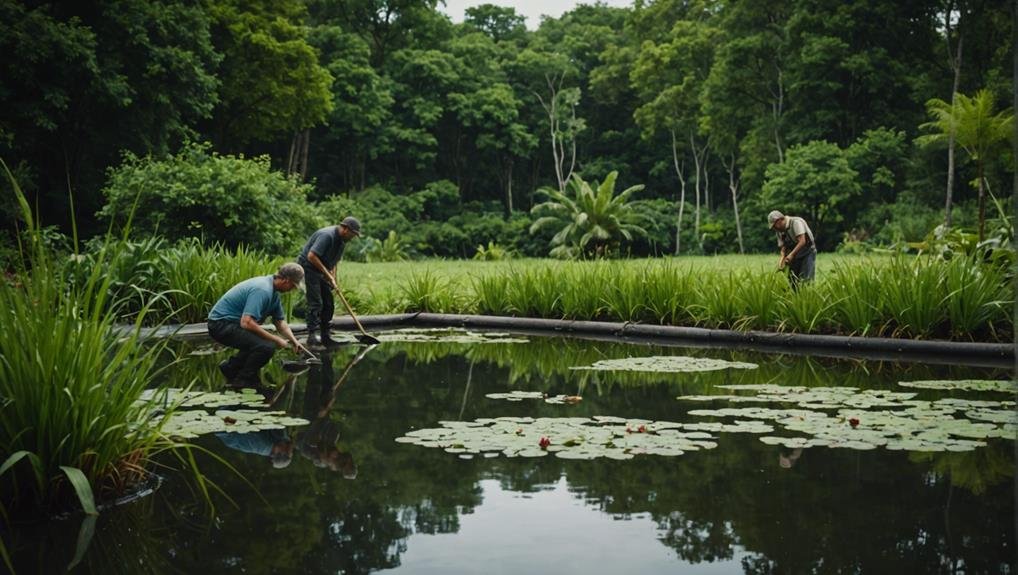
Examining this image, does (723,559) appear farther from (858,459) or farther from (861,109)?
(861,109)

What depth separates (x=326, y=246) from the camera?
10.5 meters

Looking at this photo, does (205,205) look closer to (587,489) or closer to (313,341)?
(313,341)

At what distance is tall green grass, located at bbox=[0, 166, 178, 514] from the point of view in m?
3.89

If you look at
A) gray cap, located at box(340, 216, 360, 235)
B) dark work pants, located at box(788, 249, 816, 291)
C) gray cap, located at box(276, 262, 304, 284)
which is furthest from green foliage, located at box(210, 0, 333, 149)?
gray cap, located at box(276, 262, 304, 284)

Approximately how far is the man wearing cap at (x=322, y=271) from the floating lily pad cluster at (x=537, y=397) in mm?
3694

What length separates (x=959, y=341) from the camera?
30.9 feet

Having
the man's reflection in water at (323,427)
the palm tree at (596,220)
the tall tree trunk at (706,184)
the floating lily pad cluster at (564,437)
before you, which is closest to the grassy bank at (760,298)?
the man's reflection in water at (323,427)

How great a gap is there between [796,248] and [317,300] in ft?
20.4

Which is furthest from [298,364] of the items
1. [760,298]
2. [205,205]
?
[205,205]

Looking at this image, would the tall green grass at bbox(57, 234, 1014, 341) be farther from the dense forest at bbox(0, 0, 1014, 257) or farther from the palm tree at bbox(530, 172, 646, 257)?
the palm tree at bbox(530, 172, 646, 257)

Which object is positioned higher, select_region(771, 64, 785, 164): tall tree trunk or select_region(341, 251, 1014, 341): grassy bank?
select_region(771, 64, 785, 164): tall tree trunk

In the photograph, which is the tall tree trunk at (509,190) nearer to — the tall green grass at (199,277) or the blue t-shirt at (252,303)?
the tall green grass at (199,277)

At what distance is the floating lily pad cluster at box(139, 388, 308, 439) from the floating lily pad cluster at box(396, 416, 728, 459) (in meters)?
1.08

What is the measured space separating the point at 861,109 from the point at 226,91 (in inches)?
989
